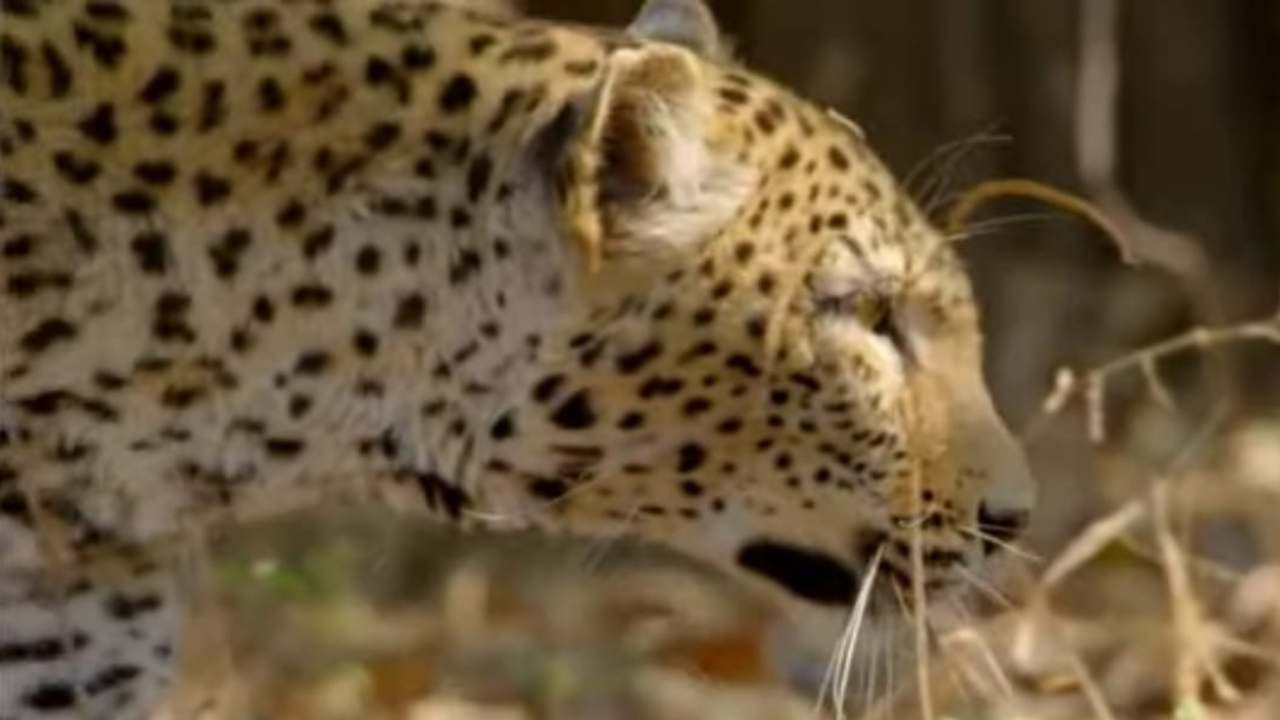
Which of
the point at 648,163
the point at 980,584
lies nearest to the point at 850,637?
the point at 980,584

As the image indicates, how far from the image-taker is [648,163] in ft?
15.8

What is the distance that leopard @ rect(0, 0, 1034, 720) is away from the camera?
475 cm

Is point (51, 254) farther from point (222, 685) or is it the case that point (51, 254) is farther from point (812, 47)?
A: point (812, 47)

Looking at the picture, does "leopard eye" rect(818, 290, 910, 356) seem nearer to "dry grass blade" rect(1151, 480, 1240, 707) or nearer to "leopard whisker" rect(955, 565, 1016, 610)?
"leopard whisker" rect(955, 565, 1016, 610)

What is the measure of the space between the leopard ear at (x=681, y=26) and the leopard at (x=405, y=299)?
17 centimetres

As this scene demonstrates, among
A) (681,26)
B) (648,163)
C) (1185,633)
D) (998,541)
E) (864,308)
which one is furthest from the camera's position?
(1185,633)

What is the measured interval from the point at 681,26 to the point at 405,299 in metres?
0.65

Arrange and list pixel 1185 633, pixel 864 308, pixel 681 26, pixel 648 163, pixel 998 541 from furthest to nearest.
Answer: pixel 1185 633 < pixel 681 26 < pixel 998 541 < pixel 864 308 < pixel 648 163

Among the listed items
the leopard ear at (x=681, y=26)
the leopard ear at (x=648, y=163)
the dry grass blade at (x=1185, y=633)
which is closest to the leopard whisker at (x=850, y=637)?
the leopard ear at (x=648, y=163)

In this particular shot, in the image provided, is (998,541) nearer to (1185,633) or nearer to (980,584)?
(980,584)

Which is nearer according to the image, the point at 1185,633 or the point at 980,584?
the point at 980,584

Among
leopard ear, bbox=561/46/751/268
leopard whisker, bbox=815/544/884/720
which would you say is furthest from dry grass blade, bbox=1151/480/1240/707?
leopard ear, bbox=561/46/751/268

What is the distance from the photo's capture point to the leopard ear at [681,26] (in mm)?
5273

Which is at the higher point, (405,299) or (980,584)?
(405,299)
